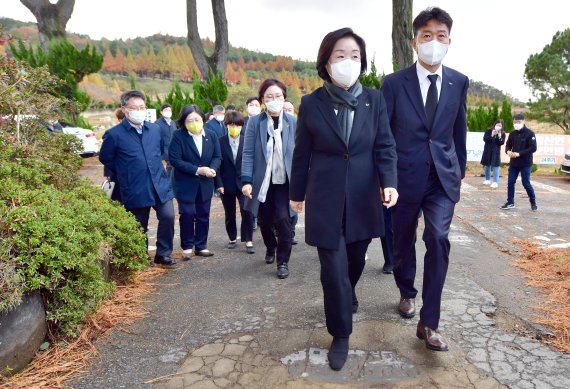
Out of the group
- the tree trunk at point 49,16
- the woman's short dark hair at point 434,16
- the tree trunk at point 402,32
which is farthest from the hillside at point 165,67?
the woman's short dark hair at point 434,16

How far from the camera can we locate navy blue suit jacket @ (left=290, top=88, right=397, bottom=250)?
2912 millimetres

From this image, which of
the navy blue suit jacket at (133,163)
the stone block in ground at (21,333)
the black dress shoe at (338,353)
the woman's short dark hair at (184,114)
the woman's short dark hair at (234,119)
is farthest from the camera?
the woman's short dark hair at (234,119)

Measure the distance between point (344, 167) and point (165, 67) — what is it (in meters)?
70.9

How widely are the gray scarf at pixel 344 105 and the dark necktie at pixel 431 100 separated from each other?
0.61m

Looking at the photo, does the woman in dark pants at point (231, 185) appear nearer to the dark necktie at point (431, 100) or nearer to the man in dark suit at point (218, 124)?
the man in dark suit at point (218, 124)

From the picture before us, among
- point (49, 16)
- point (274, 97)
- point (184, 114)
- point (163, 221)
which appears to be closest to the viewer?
point (274, 97)

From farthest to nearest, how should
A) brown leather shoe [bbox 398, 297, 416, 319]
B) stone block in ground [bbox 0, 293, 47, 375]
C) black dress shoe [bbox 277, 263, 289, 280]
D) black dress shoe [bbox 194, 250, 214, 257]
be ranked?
black dress shoe [bbox 194, 250, 214, 257]
black dress shoe [bbox 277, 263, 289, 280]
brown leather shoe [bbox 398, 297, 416, 319]
stone block in ground [bbox 0, 293, 47, 375]

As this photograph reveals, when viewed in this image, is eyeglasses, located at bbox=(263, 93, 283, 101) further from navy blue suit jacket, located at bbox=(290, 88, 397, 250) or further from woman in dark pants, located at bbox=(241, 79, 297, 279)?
navy blue suit jacket, located at bbox=(290, 88, 397, 250)

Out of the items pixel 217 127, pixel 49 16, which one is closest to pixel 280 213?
pixel 217 127

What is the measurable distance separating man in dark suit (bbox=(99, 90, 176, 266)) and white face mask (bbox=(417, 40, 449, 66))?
3.01 m

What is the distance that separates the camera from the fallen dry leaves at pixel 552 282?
11.0 feet

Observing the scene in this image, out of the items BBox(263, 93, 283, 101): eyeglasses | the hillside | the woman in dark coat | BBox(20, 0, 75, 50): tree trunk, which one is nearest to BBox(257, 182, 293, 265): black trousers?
BBox(263, 93, 283, 101): eyeglasses

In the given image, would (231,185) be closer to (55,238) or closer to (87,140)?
(55,238)

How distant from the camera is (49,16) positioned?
2031 cm
